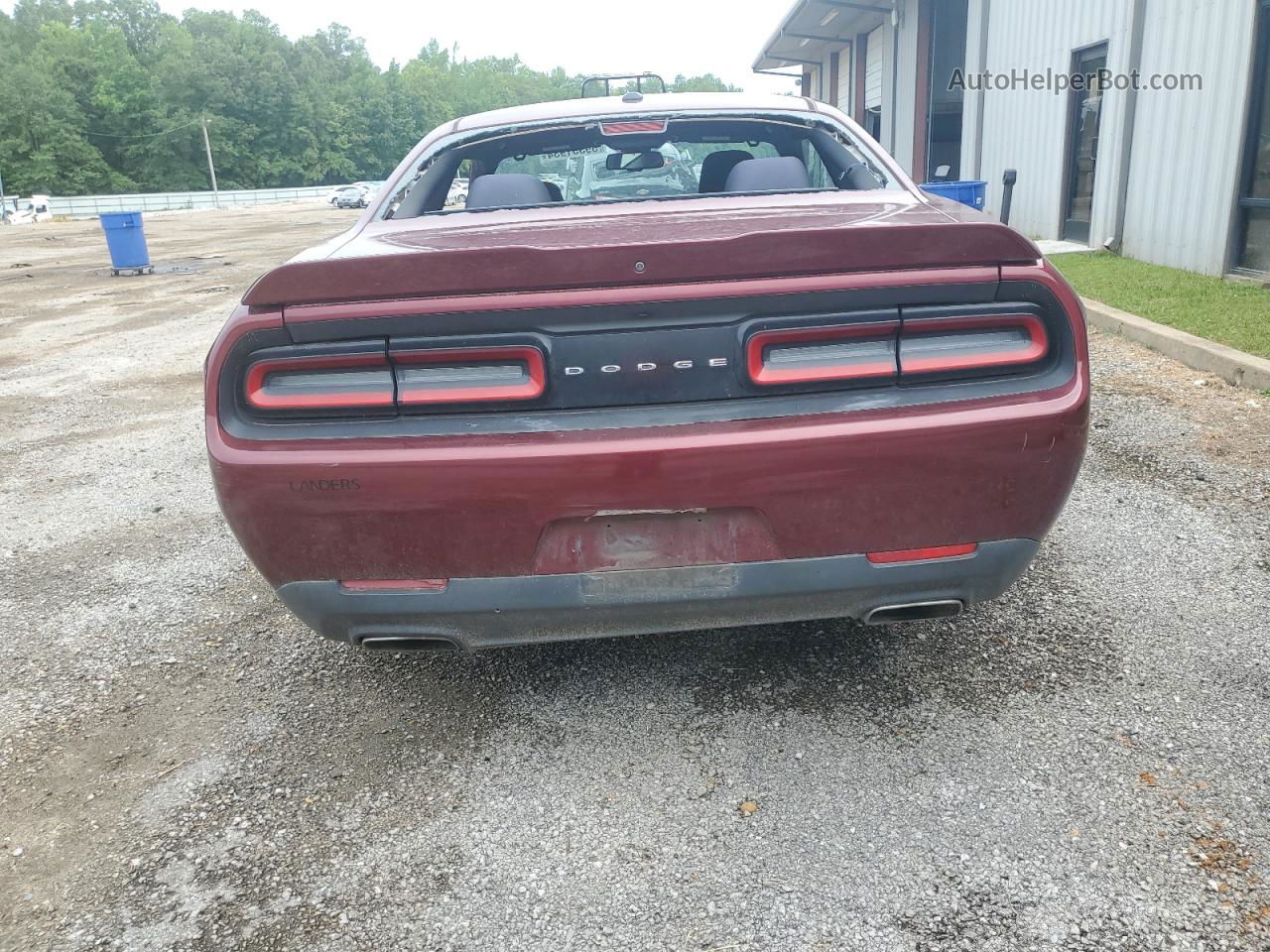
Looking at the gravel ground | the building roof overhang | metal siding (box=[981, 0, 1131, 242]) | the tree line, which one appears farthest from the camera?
the tree line

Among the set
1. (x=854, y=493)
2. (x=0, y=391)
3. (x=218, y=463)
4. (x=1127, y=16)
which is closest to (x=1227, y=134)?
(x=1127, y=16)

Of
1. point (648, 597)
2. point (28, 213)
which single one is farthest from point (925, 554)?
point (28, 213)

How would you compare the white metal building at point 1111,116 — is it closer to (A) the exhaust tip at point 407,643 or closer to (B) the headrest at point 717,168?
(B) the headrest at point 717,168

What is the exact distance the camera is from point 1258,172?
28.2ft

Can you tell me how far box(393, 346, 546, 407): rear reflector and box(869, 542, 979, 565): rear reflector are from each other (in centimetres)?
85

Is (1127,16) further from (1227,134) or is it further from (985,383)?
(985,383)

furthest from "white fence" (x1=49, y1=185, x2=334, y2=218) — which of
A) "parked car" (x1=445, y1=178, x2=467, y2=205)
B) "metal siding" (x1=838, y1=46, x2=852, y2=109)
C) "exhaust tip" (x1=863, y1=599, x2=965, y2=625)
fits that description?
"exhaust tip" (x1=863, y1=599, x2=965, y2=625)

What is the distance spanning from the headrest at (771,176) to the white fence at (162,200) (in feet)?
208

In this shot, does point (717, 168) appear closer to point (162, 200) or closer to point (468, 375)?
point (468, 375)

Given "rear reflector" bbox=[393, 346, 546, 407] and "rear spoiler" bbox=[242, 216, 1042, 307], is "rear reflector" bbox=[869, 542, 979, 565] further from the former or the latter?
"rear reflector" bbox=[393, 346, 546, 407]

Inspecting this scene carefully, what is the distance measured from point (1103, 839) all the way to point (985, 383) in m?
0.99

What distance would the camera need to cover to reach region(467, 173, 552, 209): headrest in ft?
11.4

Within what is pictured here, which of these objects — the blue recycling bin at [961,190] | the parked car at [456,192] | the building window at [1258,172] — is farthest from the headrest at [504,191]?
the building window at [1258,172]

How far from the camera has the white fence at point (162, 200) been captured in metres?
65.6
